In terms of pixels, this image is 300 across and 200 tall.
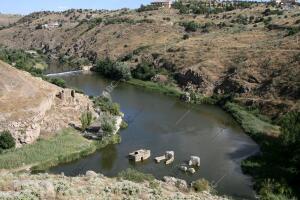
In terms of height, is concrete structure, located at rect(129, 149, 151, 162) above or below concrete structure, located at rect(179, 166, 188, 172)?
above

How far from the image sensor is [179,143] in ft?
148

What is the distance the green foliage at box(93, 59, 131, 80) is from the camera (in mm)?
80688

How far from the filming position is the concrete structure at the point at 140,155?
131 feet

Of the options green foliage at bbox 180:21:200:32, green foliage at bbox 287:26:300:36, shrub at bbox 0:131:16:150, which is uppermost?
green foliage at bbox 287:26:300:36

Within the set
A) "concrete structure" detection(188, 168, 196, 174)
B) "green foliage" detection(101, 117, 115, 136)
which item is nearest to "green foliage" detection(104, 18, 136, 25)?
"green foliage" detection(101, 117, 115, 136)

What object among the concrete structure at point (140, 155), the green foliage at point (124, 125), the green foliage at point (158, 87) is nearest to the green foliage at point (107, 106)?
the green foliage at point (124, 125)

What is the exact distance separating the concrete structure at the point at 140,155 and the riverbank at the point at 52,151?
376 cm

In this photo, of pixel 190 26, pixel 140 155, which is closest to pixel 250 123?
pixel 140 155

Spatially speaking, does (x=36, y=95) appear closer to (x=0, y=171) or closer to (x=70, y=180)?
(x=0, y=171)

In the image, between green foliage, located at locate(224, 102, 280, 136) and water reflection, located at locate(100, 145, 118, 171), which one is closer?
water reflection, located at locate(100, 145, 118, 171)

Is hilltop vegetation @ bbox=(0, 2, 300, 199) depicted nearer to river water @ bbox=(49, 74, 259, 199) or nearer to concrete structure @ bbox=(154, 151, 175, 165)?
river water @ bbox=(49, 74, 259, 199)

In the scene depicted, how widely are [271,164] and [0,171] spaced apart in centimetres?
2102

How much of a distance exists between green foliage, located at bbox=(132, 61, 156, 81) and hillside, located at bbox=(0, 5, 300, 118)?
2.53 m

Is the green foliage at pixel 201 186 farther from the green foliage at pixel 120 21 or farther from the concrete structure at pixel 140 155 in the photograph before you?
the green foliage at pixel 120 21
